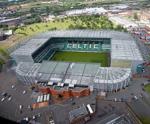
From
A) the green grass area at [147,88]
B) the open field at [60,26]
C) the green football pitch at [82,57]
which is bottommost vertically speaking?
the green grass area at [147,88]

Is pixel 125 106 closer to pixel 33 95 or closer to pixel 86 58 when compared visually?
pixel 33 95

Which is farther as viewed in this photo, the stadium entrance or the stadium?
the stadium entrance

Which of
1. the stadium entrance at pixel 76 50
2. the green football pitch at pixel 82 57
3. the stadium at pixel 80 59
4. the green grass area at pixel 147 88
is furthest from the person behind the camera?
the stadium entrance at pixel 76 50

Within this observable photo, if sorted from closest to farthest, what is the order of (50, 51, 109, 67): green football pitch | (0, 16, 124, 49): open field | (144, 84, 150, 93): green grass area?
(144, 84, 150, 93): green grass area, (50, 51, 109, 67): green football pitch, (0, 16, 124, 49): open field

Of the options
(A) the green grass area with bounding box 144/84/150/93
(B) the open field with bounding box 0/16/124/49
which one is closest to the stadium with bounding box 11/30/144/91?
(A) the green grass area with bounding box 144/84/150/93

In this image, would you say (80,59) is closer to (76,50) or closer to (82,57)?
(82,57)

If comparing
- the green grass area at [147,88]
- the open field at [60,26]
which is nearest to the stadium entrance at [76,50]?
the open field at [60,26]

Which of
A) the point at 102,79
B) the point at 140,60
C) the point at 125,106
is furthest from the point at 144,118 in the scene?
the point at 140,60

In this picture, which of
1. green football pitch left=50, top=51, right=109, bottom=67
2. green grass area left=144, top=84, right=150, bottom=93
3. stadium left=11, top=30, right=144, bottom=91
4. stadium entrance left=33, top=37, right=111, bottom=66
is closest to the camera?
green grass area left=144, top=84, right=150, bottom=93

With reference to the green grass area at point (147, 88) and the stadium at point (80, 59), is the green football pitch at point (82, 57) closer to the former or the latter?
the stadium at point (80, 59)

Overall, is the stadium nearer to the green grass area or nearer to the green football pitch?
the green football pitch
